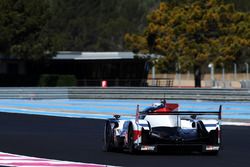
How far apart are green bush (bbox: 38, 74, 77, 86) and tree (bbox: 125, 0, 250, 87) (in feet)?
23.5

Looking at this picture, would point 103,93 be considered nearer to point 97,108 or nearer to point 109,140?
point 97,108

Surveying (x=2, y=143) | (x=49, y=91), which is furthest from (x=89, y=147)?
(x=49, y=91)

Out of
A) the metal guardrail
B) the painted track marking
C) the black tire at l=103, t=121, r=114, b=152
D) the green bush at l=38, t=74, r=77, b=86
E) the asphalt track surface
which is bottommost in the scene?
the asphalt track surface

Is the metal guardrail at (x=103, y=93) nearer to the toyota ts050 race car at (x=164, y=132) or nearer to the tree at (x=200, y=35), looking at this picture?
the tree at (x=200, y=35)

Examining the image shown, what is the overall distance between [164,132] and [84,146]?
2456 mm

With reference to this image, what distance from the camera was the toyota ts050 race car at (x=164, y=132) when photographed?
13.5m

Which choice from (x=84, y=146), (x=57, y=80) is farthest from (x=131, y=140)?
(x=57, y=80)

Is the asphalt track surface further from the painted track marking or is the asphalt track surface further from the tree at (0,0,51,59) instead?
the tree at (0,0,51,59)

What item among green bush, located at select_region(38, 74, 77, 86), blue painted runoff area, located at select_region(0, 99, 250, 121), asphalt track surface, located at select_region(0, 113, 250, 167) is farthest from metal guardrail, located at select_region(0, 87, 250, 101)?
green bush, located at select_region(38, 74, 77, 86)

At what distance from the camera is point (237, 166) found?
11734mm

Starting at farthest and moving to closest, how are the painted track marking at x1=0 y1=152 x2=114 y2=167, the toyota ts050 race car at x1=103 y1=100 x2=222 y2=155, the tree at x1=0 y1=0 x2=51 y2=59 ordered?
the tree at x1=0 y1=0 x2=51 y2=59 < the toyota ts050 race car at x1=103 y1=100 x2=222 y2=155 < the painted track marking at x1=0 y1=152 x2=114 y2=167

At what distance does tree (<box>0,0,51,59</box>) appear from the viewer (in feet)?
195

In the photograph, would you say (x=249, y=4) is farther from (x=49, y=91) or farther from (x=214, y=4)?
(x=49, y=91)

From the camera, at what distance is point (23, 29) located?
6116cm
